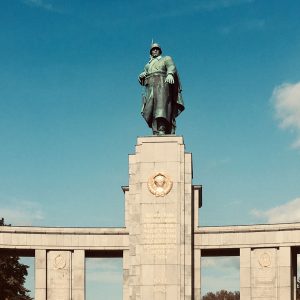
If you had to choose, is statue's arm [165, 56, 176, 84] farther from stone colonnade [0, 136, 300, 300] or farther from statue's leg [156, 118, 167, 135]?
stone colonnade [0, 136, 300, 300]

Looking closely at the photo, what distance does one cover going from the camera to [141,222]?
39.0 metres

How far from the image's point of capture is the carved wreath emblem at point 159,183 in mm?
39344

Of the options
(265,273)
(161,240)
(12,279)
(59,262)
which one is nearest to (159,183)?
(161,240)

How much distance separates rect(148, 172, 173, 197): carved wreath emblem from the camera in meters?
39.3

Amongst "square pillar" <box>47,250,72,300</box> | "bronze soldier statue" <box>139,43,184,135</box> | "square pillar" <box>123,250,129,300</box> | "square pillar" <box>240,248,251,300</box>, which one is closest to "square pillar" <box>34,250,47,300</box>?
"square pillar" <box>47,250,72,300</box>

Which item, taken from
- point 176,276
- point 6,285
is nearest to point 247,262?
point 176,276

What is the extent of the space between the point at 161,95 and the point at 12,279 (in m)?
28.4

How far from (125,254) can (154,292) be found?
596cm

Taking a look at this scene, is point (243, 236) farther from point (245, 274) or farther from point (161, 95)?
point (161, 95)

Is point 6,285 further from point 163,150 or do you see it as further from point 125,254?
point 163,150

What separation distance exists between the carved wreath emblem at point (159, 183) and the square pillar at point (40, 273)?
8.98 meters

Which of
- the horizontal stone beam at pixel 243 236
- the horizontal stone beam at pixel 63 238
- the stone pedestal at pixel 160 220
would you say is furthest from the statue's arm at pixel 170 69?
the horizontal stone beam at pixel 63 238

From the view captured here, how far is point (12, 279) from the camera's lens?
62094 millimetres

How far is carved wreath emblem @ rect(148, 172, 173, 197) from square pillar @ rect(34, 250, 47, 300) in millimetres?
8976
